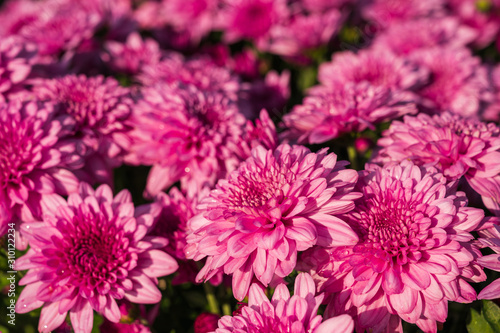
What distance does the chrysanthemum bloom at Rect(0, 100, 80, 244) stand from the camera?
131cm

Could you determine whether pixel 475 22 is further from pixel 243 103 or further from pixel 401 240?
pixel 401 240

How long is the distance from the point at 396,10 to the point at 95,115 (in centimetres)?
177

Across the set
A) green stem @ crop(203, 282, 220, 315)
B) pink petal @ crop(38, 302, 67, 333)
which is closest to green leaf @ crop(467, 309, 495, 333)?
green stem @ crop(203, 282, 220, 315)

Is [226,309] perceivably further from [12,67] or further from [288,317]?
[12,67]

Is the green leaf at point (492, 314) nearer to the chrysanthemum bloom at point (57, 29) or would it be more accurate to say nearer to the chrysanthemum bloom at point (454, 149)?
the chrysanthemum bloom at point (454, 149)

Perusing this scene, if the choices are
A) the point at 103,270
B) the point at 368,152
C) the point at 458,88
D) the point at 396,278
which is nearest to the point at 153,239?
the point at 103,270

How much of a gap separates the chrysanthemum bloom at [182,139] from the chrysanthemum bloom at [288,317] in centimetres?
53

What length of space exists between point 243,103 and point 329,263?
3.50ft

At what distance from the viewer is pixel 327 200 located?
101 cm

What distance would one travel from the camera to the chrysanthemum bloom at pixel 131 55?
7.09 feet

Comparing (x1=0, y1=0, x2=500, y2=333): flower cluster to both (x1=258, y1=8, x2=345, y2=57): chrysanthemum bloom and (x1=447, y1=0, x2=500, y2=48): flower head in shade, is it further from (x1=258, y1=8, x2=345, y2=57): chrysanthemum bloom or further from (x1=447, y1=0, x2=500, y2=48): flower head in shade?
(x1=447, y1=0, x2=500, y2=48): flower head in shade

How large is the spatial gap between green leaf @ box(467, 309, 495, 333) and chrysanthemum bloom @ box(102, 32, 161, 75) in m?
1.61

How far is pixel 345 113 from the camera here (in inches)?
53.9

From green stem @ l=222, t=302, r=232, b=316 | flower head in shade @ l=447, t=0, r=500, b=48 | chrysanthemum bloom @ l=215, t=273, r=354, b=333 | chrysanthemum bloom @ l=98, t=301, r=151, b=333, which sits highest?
flower head in shade @ l=447, t=0, r=500, b=48
